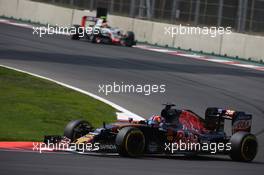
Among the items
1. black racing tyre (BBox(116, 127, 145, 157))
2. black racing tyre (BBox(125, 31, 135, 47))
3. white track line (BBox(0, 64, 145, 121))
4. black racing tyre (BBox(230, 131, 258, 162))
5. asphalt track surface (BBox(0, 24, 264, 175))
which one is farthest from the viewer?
black racing tyre (BBox(125, 31, 135, 47))

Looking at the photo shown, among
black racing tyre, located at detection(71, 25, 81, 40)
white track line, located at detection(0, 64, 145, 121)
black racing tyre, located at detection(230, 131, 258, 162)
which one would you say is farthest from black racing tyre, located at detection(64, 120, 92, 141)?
black racing tyre, located at detection(71, 25, 81, 40)

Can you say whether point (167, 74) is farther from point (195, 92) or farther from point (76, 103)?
point (76, 103)

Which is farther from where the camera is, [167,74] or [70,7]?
[70,7]

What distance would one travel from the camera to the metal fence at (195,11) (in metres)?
37.2

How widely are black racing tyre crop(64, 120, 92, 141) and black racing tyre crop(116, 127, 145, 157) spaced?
105 cm

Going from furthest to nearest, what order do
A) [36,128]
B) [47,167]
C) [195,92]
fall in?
[195,92] < [36,128] < [47,167]

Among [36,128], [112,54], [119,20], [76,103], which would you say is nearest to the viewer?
[36,128]

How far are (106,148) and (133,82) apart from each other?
430 inches

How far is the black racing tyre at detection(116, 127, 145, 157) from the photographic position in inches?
555

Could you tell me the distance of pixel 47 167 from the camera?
1193 cm

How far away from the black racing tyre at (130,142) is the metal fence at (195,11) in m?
23.2

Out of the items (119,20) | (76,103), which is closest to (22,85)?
(76,103)

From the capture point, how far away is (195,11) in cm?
3947

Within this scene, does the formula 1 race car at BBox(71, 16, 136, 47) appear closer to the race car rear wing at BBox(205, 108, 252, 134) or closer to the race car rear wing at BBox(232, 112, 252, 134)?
the race car rear wing at BBox(205, 108, 252, 134)
